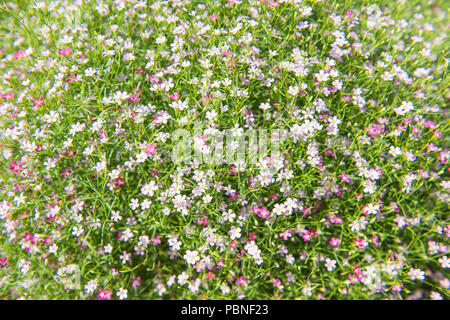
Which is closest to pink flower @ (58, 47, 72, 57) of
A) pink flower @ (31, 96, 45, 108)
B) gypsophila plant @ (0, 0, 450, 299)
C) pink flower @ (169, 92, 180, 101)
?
gypsophila plant @ (0, 0, 450, 299)

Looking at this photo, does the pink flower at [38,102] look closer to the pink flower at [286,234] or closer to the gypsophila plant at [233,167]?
the gypsophila plant at [233,167]

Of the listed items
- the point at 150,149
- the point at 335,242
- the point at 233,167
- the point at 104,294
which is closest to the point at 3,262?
the point at 104,294

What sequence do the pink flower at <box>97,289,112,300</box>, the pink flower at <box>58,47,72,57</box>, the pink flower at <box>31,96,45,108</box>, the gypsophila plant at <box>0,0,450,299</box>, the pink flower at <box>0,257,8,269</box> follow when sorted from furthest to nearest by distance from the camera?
the pink flower at <box>58,47,72,57</box> → the pink flower at <box>31,96,45,108</box> → the pink flower at <box>0,257,8,269</box> → the gypsophila plant at <box>0,0,450,299</box> → the pink flower at <box>97,289,112,300</box>

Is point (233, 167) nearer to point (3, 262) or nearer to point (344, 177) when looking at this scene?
point (344, 177)

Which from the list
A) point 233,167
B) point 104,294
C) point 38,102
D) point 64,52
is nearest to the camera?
point 104,294

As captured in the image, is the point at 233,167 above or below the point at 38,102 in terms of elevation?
below

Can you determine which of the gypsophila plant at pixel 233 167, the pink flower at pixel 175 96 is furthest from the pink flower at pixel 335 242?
the pink flower at pixel 175 96

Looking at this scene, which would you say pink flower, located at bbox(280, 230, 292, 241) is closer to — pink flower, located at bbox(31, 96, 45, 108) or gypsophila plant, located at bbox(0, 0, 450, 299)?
gypsophila plant, located at bbox(0, 0, 450, 299)
